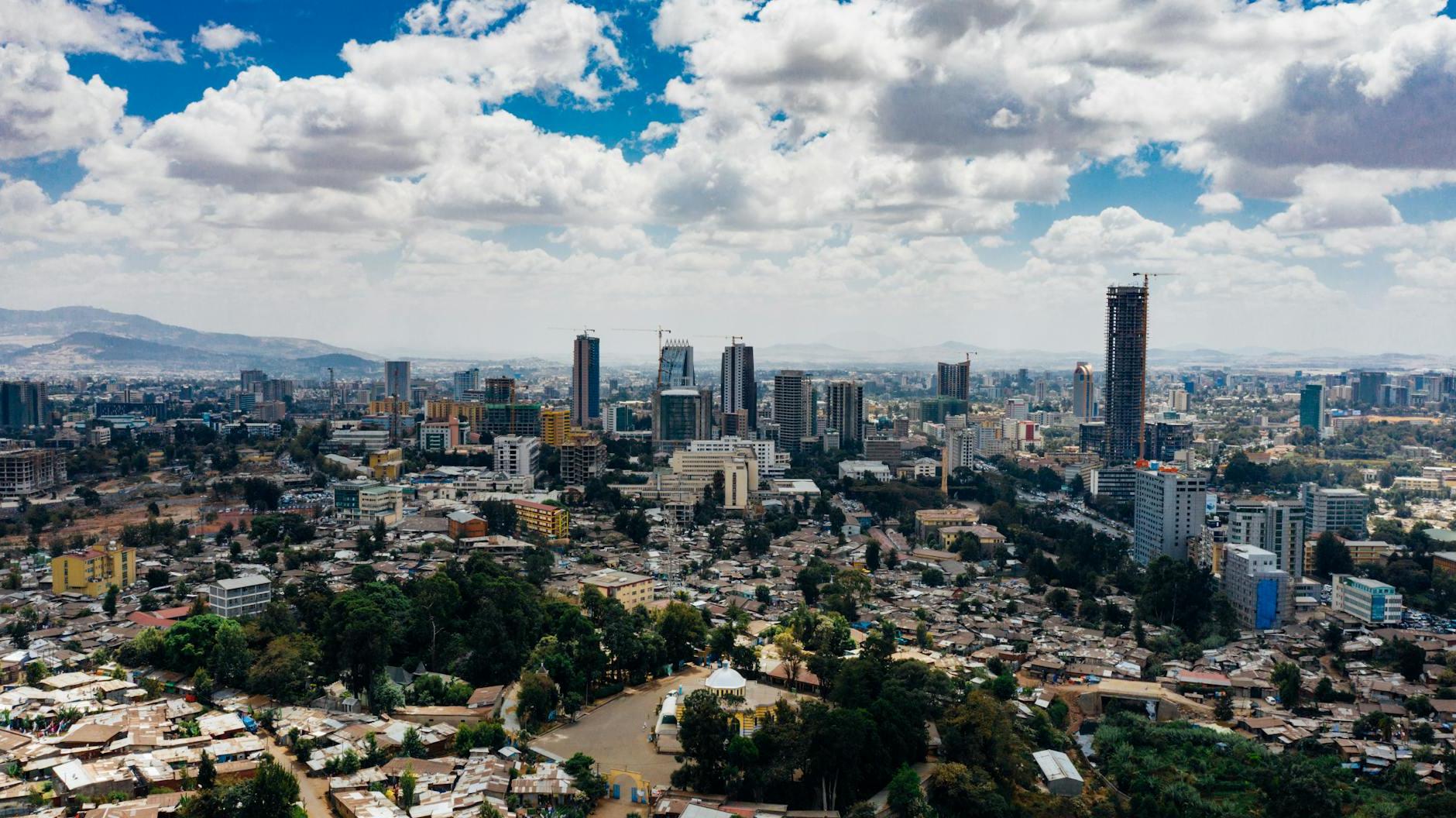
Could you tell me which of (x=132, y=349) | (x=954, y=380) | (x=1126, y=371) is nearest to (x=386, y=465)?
(x=1126, y=371)

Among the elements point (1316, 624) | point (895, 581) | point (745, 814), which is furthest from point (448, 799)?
point (1316, 624)

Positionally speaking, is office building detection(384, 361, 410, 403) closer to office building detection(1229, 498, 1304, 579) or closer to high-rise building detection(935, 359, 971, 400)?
high-rise building detection(935, 359, 971, 400)

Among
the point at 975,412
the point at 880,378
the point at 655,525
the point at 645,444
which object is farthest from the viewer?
the point at 880,378

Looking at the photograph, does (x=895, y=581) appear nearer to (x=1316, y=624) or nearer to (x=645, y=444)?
(x=1316, y=624)

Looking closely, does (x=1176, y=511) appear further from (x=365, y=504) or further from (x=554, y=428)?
(x=554, y=428)

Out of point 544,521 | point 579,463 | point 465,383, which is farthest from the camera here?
point 465,383

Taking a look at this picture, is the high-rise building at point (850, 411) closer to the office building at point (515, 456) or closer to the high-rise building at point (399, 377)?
the office building at point (515, 456)
